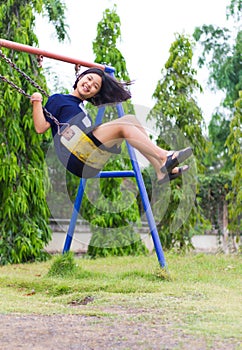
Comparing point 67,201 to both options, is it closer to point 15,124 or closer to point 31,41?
point 15,124

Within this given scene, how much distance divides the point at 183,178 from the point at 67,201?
143cm

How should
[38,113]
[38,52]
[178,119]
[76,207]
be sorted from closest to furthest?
1. [38,113]
2. [38,52]
3. [76,207]
4. [178,119]

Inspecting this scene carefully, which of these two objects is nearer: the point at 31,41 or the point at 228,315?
the point at 228,315

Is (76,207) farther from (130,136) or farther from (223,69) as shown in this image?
(223,69)

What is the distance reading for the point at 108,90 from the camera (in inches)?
183

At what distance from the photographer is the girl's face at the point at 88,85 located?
4.57 metres

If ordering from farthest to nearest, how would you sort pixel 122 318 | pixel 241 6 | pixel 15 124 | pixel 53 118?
1. pixel 241 6
2. pixel 15 124
3. pixel 53 118
4. pixel 122 318

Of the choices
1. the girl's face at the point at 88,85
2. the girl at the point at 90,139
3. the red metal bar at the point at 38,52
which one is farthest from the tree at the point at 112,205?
the girl at the point at 90,139

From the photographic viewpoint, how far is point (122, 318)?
3.21m

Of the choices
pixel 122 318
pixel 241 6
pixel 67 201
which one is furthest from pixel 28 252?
pixel 241 6

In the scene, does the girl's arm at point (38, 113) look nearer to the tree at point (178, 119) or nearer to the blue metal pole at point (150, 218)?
the blue metal pole at point (150, 218)

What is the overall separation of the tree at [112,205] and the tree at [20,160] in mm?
654

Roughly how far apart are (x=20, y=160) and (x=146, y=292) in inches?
128

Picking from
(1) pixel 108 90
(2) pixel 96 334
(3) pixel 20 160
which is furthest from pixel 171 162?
(3) pixel 20 160
